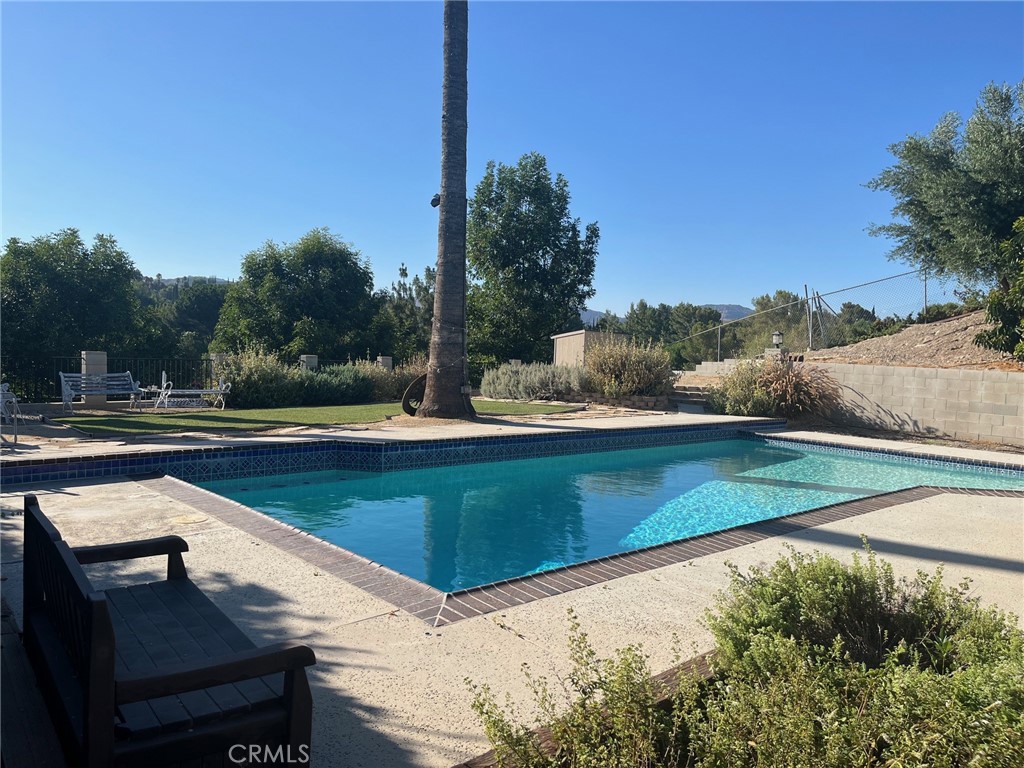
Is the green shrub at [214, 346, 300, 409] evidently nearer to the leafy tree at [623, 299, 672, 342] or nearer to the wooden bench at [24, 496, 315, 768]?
the wooden bench at [24, 496, 315, 768]

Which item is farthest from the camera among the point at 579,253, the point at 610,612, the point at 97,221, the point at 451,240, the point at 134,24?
the point at 579,253

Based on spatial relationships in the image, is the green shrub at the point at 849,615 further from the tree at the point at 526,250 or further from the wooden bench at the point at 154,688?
the tree at the point at 526,250

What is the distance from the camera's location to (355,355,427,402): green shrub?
17.8 metres

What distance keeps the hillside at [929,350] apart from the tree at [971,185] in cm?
171

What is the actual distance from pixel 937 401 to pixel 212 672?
15.3 metres

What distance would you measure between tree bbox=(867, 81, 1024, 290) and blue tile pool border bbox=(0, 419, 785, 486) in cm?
886

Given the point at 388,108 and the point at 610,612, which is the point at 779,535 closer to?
the point at 610,612

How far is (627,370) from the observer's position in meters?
17.1

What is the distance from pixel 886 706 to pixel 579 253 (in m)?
25.9

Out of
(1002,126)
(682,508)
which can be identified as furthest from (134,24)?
(1002,126)

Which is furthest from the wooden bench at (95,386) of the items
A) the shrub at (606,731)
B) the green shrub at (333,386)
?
the shrub at (606,731)

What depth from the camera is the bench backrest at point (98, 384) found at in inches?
492

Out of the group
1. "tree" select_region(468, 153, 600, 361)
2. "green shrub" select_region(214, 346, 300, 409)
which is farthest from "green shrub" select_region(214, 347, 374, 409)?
"tree" select_region(468, 153, 600, 361)

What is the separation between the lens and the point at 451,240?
1238cm
